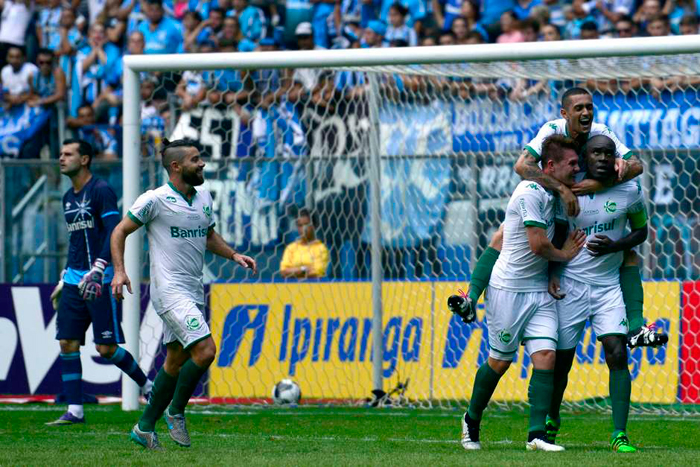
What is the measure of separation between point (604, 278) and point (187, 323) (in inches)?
105

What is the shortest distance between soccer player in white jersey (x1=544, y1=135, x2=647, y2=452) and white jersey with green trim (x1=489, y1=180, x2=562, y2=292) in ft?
0.52

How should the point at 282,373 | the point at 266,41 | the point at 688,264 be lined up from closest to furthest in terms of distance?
the point at 688,264 < the point at 282,373 < the point at 266,41

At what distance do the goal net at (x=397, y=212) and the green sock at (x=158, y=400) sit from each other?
4.30 m

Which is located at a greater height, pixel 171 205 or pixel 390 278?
pixel 171 205

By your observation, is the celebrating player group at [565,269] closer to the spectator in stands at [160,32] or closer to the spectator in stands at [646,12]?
the spectator in stands at [646,12]

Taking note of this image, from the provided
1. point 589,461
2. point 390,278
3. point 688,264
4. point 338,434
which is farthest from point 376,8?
point 589,461

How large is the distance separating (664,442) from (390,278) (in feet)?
15.5

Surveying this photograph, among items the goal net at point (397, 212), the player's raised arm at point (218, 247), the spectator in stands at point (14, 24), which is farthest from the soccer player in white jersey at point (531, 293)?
the spectator in stands at point (14, 24)

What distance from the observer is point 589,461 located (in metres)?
6.77

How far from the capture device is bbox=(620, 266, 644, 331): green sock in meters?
7.77

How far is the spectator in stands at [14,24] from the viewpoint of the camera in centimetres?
1856

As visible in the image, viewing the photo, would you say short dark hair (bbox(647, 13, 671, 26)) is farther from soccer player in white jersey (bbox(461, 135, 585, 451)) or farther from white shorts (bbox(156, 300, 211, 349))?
white shorts (bbox(156, 300, 211, 349))

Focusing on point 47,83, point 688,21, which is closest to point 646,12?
point 688,21

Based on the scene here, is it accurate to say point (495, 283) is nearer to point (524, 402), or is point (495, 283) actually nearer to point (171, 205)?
point (171, 205)
